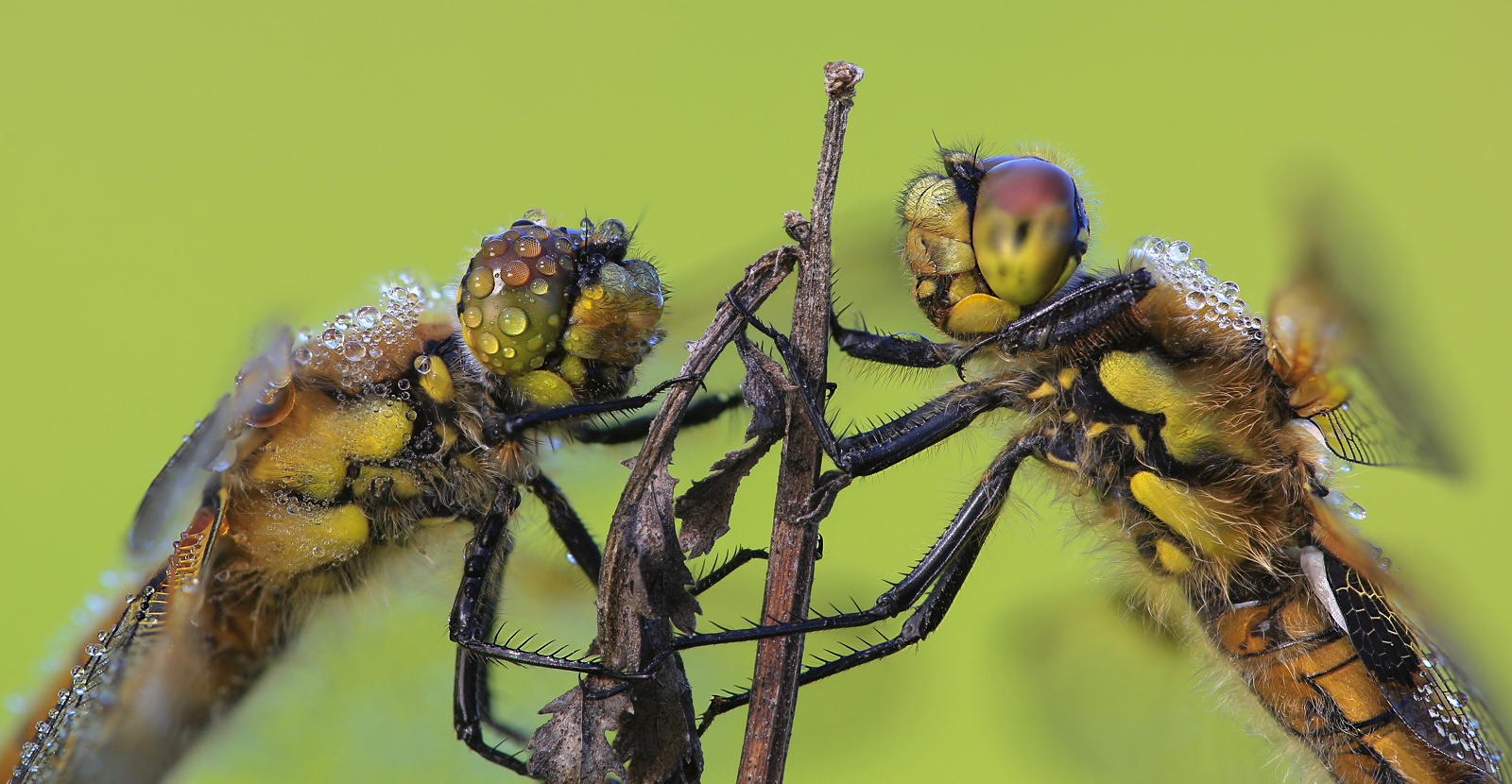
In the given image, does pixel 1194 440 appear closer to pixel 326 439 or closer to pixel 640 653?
pixel 640 653

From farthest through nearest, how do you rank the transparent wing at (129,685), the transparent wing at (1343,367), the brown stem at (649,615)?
the transparent wing at (129,685) < the transparent wing at (1343,367) < the brown stem at (649,615)

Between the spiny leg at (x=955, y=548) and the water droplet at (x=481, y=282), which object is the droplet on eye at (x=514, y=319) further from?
the spiny leg at (x=955, y=548)

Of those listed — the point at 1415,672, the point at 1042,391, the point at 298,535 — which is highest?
the point at 298,535

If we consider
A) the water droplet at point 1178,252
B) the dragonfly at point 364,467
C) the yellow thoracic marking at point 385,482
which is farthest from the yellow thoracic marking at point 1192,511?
the yellow thoracic marking at point 385,482

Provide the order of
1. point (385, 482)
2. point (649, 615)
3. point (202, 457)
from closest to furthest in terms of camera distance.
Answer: point (649, 615) → point (202, 457) → point (385, 482)

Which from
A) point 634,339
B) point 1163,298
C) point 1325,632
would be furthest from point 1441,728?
point 634,339

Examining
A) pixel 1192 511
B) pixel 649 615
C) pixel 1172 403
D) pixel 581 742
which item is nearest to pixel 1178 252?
pixel 1172 403

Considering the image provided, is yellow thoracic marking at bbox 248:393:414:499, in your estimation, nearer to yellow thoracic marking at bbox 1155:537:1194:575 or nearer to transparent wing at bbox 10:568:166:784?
transparent wing at bbox 10:568:166:784
